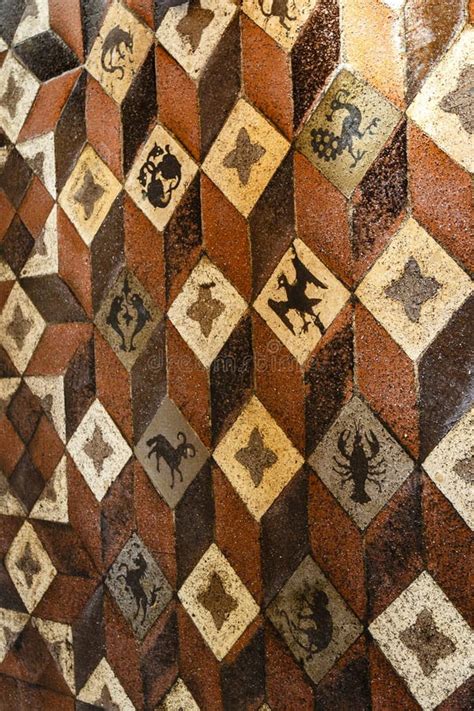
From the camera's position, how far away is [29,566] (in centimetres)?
185

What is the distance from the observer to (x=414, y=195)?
48.6 inches

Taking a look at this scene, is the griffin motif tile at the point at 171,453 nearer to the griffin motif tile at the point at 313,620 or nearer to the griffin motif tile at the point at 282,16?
the griffin motif tile at the point at 313,620

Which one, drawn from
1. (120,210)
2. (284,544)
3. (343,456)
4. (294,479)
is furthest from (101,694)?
(120,210)

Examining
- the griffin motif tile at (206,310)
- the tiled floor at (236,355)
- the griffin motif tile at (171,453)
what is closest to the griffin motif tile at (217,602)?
the tiled floor at (236,355)

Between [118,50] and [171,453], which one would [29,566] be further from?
[118,50]

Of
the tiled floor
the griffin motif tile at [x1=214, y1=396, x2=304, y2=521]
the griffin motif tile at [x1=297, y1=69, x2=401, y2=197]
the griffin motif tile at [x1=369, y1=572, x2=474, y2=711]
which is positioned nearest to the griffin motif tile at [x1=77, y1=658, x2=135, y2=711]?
the tiled floor

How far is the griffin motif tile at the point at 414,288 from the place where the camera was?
1.20m

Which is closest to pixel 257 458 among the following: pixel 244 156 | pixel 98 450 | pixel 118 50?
pixel 98 450

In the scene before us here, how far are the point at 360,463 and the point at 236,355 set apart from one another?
1.13 ft

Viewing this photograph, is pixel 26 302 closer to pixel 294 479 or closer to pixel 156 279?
pixel 156 279

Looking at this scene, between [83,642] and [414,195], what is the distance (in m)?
1.30

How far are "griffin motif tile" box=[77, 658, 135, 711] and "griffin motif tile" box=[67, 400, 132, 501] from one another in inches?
16.4

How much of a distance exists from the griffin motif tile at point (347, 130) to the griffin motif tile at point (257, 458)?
485 millimetres

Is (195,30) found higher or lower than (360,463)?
higher
